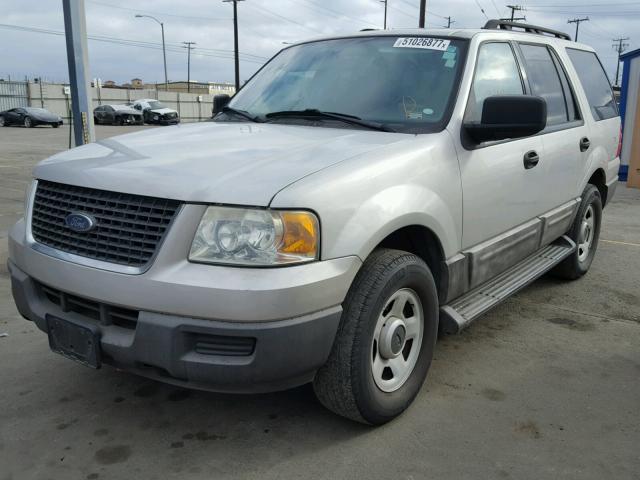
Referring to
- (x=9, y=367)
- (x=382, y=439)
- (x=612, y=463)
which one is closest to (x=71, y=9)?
(x=9, y=367)

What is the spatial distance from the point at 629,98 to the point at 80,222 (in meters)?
12.4

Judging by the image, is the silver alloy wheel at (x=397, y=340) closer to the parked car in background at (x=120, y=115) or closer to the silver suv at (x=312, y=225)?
the silver suv at (x=312, y=225)

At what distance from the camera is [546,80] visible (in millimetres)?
4348

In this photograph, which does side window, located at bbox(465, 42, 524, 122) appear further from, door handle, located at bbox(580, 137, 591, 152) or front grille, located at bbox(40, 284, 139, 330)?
front grille, located at bbox(40, 284, 139, 330)

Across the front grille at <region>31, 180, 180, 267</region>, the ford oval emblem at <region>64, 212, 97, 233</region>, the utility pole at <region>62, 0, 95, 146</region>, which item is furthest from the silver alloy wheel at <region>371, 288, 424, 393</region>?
the utility pole at <region>62, 0, 95, 146</region>

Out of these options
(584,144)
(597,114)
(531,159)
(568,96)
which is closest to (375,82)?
(531,159)

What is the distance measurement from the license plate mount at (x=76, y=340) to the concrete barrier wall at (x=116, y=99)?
43.4m

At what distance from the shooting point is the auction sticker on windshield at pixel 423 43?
138 inches

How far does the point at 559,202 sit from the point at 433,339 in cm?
198

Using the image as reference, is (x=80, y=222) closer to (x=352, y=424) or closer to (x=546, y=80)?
(x=352, y=424)

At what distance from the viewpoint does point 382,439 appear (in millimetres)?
2793

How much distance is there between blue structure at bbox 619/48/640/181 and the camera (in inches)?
476

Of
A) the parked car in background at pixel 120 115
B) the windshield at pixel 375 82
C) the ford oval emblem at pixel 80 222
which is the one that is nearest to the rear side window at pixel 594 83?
the windshield at pixel 375 82

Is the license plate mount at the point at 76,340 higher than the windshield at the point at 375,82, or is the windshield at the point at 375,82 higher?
the windshield at the point at 375,82
